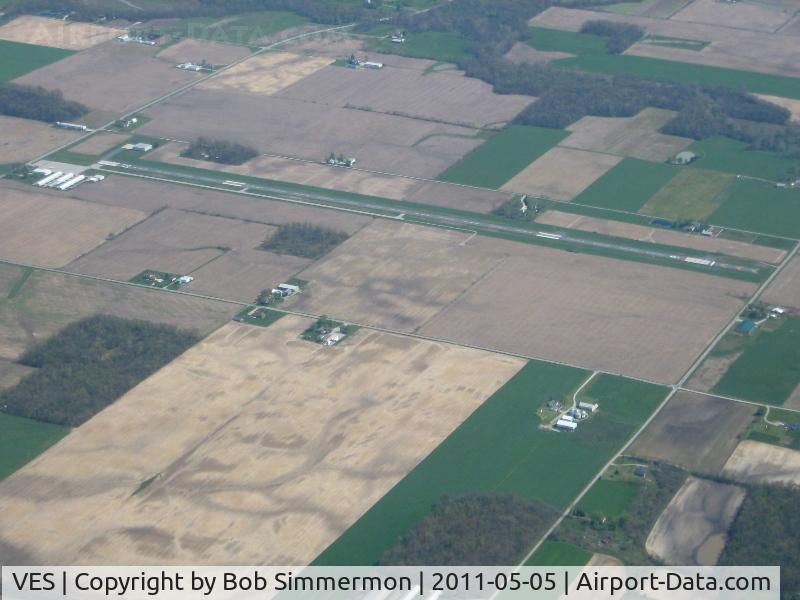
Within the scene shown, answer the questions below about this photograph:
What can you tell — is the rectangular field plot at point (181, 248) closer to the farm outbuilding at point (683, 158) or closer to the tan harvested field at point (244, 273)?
the tan harvested field at point (244, 273)

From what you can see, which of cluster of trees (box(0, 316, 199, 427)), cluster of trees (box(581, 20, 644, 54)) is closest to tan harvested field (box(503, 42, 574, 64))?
cluster of trees (box(581, 20, 644, 54))

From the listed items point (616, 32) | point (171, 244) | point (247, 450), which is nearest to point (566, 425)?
point (247, 450)

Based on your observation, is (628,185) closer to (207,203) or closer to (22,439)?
(207,203)

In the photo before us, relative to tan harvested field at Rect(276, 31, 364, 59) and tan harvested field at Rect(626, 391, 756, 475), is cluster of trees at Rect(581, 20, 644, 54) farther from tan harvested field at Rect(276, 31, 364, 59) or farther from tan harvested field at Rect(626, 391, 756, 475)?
tan harvested field at Rect(626, 391, 756, 475)

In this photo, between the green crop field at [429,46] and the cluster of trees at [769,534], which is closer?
the cluster of trees at [769,534]

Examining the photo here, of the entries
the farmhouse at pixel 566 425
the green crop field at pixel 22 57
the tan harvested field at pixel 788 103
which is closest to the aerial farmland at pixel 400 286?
the tan harvested field at pixel 788 103
